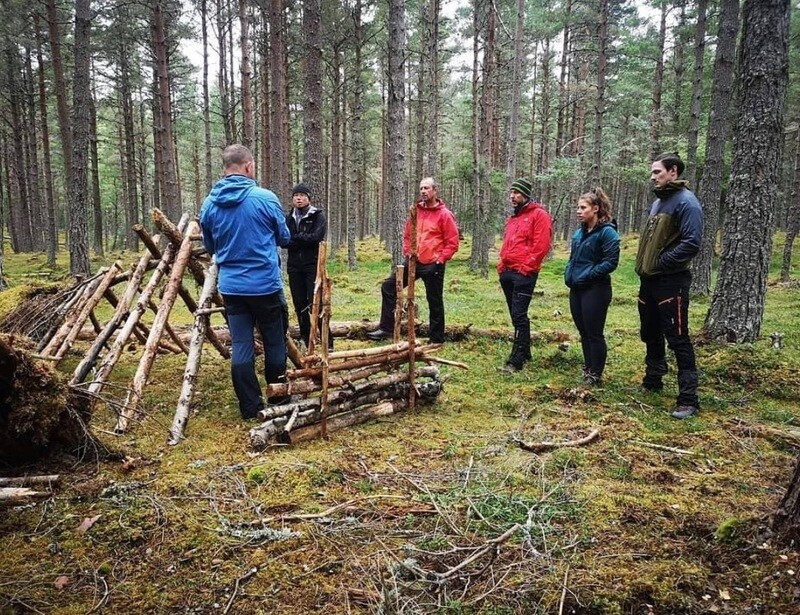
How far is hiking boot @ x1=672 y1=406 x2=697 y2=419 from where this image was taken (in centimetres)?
488

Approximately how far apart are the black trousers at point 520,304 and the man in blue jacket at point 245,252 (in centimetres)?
301

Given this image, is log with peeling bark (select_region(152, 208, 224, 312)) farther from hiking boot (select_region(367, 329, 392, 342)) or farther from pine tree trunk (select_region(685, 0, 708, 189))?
pine tree trunk (select_region(685, 0, 708, 189))

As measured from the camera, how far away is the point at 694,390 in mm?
4953

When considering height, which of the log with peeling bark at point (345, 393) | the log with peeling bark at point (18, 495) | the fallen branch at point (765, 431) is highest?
the log with peeling bark at point (345, 393)

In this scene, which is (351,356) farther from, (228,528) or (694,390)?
(694,390)

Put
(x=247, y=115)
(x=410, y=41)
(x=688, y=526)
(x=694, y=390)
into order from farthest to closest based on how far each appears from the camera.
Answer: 1. (x=410, y=41)
2. (x=247, y=115)
3. (x=694, y=390)
4. (x=688, y=526)

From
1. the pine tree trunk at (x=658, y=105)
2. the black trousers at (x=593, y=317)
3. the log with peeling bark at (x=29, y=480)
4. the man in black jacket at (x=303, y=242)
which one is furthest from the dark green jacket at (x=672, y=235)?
the pine tree trunk at (x=658, y=105)

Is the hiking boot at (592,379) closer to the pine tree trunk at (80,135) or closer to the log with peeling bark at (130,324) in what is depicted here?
the log with peeling bark at (130,324)

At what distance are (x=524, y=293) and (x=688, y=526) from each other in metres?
3.69

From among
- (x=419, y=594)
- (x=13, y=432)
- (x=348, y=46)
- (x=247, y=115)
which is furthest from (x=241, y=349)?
(x=348, y=46)

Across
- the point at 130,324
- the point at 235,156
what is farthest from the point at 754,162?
the point at 130,324

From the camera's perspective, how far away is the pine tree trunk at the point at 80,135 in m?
11.2

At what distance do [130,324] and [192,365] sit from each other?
2.90 feet

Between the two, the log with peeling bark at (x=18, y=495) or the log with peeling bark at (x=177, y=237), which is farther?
the log with peeling bark at (x=177, y=237)
